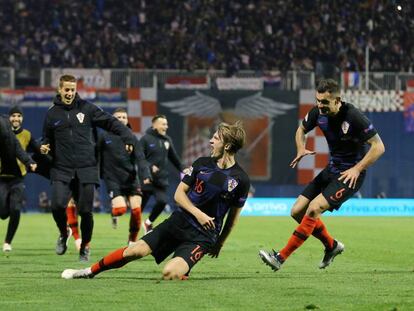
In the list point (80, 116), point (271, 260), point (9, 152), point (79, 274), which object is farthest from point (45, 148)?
point (271, 260)

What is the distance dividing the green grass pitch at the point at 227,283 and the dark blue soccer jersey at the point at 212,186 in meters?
0.70

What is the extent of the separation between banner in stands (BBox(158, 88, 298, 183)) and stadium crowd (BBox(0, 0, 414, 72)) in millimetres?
3762

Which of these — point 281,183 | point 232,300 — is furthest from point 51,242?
point 281,183

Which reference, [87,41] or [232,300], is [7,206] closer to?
[232,300]

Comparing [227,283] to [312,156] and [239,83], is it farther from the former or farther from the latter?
[239,83]

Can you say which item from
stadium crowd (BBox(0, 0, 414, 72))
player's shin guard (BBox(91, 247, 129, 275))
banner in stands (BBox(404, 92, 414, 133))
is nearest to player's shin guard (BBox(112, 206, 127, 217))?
player's shin guard (BBox(91, 247, 129, 275))

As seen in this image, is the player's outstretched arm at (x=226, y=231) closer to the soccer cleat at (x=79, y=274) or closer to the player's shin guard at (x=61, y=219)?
the soccer cleat at (x=79, y=274)

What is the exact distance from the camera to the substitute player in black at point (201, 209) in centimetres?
1012

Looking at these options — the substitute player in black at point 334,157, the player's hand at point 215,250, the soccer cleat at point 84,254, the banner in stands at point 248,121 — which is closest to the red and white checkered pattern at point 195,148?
the banner in stands at point 248,121

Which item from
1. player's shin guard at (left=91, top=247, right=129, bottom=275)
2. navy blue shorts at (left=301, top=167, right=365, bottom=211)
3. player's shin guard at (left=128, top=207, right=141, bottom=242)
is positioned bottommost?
player's shin guard at (left=128, top=207, right=141, bottom=242)

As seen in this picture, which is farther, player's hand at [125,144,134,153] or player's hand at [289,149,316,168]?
player's hand at [125,144,134,153]

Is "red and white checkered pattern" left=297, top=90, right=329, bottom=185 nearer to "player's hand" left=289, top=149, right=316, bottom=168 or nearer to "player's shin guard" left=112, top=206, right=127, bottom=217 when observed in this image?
"player's shin guard" left=112, top=206, right=127, bottom=217

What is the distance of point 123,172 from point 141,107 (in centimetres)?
1725

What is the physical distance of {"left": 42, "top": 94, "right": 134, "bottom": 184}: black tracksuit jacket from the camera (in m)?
13.0
